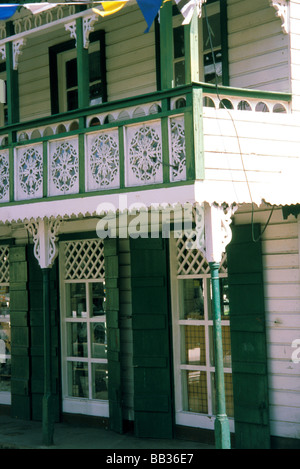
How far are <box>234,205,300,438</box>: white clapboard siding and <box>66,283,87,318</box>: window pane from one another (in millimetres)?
3543

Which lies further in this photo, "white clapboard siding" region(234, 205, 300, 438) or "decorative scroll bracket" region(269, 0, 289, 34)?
"white clapboard siding" region(234, 205, 300, 438)

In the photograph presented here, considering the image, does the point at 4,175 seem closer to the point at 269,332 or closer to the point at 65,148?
the point at 65,148

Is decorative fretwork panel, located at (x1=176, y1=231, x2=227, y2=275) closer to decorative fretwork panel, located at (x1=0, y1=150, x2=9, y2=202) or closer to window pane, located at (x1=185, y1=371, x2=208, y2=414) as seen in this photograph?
window pane, located at (x1=185, y1=371, x2=208, y2=414)

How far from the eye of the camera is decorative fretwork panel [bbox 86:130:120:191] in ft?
27.1

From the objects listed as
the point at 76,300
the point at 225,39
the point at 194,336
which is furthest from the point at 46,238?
the point at 225,39

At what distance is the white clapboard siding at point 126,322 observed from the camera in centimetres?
1035

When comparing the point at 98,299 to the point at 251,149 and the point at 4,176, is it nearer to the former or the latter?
the point at 4,176

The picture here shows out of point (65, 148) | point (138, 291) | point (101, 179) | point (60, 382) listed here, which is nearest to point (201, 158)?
point (101, 179)

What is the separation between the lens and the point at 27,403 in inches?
450

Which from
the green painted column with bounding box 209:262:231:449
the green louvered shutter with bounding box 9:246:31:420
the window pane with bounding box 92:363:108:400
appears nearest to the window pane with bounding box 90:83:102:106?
the green louvered shutter with bounding box 9:246:31:420

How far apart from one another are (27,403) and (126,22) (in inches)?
246

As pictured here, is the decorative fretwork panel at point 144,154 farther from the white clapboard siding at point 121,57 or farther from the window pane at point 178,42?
the window pane at point 178,42

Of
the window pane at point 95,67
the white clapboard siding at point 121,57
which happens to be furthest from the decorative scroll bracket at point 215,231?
the window pane at point 95,67

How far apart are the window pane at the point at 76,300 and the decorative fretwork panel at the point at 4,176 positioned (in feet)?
7.58
